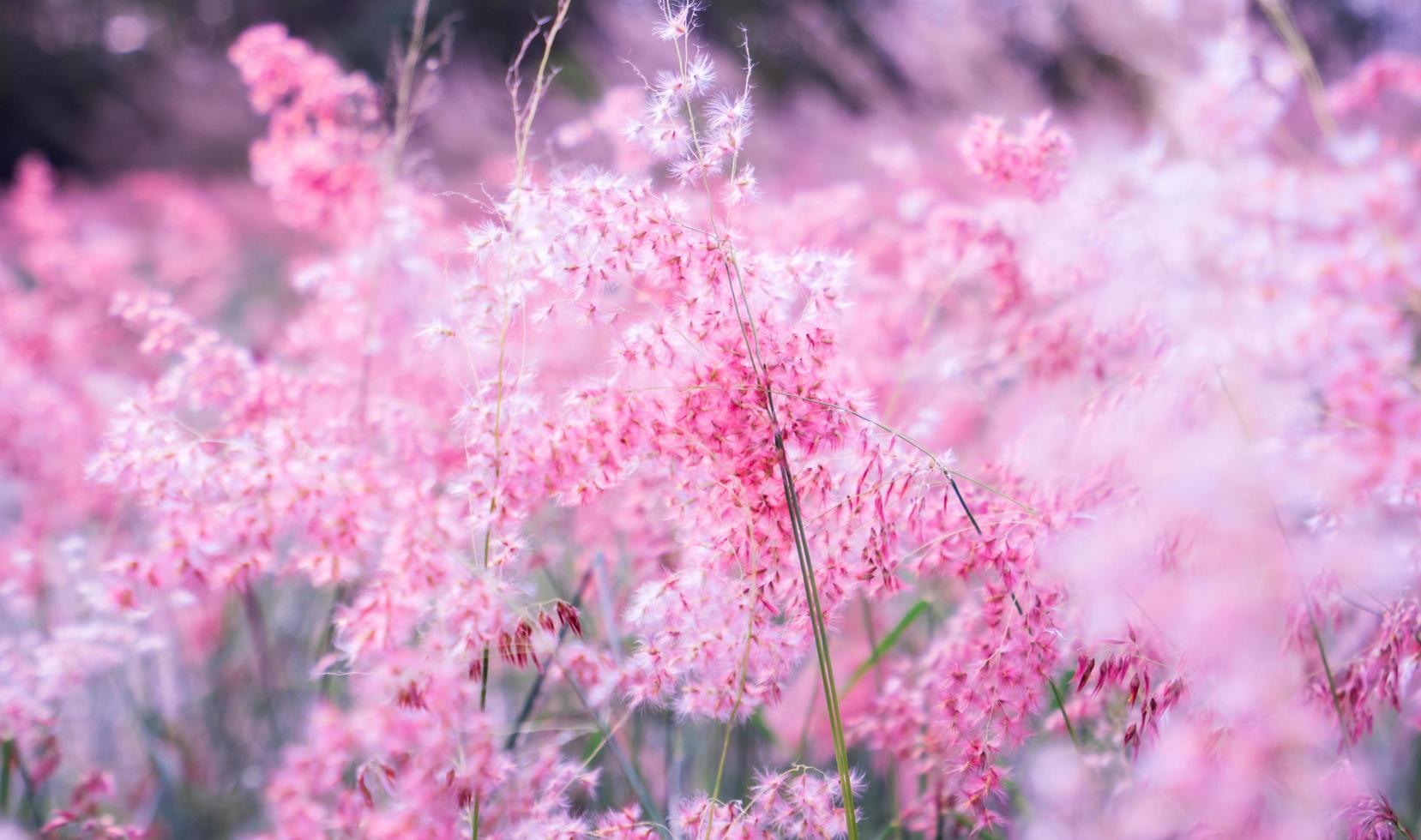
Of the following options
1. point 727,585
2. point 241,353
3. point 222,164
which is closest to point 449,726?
point 727,585

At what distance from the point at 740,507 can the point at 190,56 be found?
45.9 ft

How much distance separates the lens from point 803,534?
989 mm

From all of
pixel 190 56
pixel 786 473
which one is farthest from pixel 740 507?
pixel 190 56

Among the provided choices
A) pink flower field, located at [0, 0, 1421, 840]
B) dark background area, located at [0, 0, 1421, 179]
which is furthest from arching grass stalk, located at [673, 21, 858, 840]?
dark background area, located at [0, 0, 1421, 179]

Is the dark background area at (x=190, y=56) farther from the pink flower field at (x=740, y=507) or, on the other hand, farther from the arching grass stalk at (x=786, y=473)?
the arching grass stalk at (x=786, y=473)

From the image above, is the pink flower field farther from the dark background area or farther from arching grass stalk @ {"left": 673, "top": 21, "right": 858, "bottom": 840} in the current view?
the dark background area

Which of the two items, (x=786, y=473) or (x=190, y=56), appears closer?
(x=786, y=473)

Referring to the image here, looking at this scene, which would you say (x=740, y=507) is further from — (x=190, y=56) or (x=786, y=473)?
(x=190, y=56)

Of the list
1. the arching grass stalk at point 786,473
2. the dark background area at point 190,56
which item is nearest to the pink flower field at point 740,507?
the arching grass stalk at point 786,473

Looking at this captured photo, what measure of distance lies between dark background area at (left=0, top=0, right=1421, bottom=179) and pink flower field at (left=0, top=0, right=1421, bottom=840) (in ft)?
21.6

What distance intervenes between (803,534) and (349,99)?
1.57 meters

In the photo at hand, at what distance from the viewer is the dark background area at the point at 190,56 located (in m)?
9.95

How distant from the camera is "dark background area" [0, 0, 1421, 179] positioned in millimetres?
9945

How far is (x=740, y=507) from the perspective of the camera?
3.40 ft
